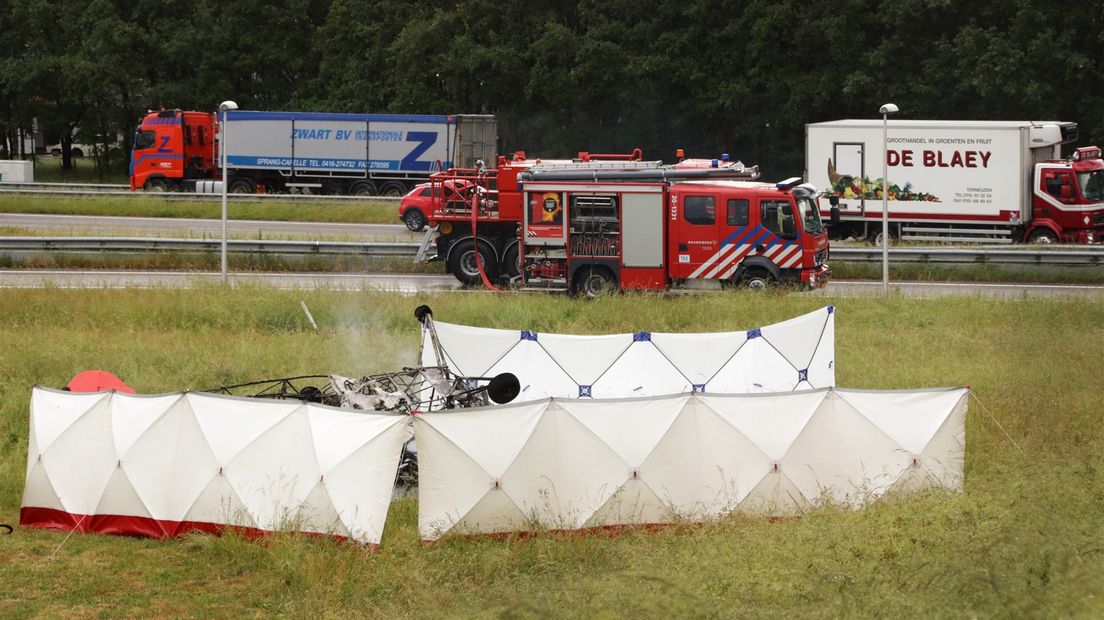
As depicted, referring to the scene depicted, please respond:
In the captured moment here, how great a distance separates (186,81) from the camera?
56.3m

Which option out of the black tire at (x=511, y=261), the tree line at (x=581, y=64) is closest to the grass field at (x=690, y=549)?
the black tire at (x=511, y=261)

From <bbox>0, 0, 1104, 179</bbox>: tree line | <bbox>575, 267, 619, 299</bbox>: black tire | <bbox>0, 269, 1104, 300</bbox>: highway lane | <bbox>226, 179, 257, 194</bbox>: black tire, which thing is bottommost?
<bbox>0, 269, 1104, 300</bbox>: highway lane

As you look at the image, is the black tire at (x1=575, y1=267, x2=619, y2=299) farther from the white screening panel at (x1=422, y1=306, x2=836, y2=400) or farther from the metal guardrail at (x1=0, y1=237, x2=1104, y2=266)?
the white screening panel at (x1=422, y1=306, x2=836, y2=400)

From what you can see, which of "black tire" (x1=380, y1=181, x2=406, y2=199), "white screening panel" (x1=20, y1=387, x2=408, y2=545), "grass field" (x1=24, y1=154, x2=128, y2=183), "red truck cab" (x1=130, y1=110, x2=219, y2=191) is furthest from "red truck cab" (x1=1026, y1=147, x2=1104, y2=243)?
"grass field" (x1=24, y1=154, x2=128, y2=183)

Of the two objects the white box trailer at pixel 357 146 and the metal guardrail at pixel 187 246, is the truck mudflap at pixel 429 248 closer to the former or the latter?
the metal guardrail at pixel 187 246

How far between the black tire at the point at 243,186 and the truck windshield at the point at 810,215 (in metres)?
29.0

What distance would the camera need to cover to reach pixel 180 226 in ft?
130

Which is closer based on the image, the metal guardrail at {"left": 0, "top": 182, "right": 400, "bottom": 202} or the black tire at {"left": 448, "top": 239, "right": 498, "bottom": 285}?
the black tire at {"left": 448, "top": 239, "right": 498, "bottom": 285}

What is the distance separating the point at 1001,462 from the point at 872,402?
5.20 feet

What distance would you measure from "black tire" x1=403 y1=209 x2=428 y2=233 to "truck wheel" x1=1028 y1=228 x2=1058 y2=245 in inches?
659

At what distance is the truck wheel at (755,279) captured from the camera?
81.7ft

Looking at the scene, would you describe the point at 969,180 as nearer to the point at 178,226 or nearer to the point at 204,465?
the point at 178,226

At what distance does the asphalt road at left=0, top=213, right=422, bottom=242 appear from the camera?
37.5 metres

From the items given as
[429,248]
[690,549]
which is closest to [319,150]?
[429,248]
